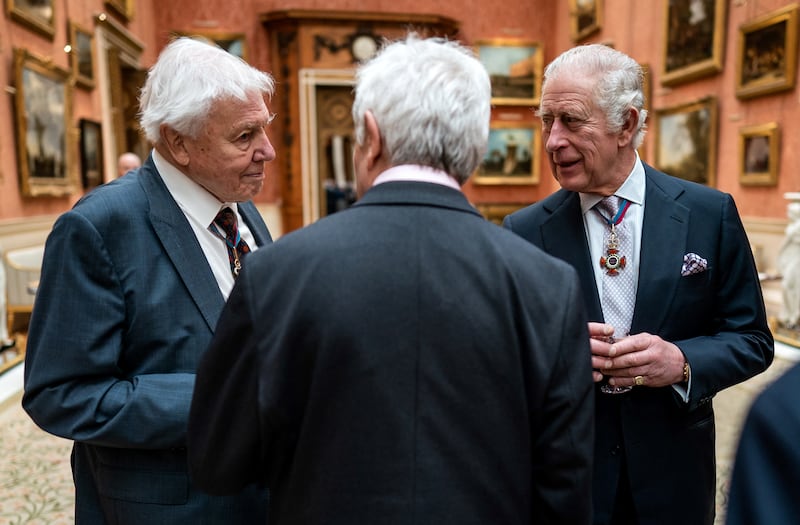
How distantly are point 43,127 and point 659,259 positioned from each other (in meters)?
9.42

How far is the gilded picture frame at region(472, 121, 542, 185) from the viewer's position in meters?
16.2

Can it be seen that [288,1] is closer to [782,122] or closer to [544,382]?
[782,122]

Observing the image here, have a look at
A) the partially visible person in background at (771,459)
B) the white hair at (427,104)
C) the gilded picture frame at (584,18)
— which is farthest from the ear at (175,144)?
the gilded picture frame at (584,18)

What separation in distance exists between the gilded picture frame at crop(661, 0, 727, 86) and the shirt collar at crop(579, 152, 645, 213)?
30.4 feet

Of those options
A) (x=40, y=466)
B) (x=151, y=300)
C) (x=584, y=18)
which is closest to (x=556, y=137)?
(x=151, y=300)

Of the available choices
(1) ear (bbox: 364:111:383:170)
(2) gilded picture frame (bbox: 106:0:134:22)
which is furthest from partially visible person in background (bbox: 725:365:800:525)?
(2) gilded picture frame (bbox: 106:0:134:22)

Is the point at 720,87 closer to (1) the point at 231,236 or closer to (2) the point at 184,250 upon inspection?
(1) the point at 231,236

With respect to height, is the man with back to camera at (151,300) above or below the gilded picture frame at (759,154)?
below

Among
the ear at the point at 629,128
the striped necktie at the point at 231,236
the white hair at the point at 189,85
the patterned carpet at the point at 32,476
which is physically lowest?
the patterned carpet at the point at 32,476

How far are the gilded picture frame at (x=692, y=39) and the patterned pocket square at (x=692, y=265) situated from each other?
371 inches

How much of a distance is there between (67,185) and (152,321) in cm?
945

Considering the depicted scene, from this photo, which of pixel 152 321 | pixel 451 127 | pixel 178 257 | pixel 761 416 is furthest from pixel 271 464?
pixel 761 416

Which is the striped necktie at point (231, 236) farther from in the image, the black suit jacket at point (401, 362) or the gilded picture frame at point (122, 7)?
the gilded picture frame at point (122, 7)

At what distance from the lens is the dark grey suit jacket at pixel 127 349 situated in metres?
1.70
